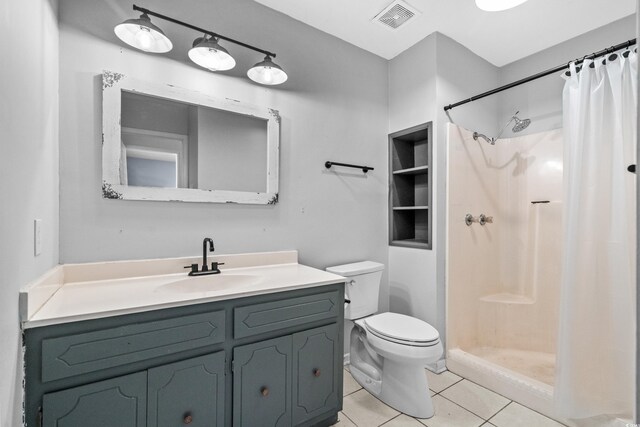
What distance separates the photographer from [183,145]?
1.63 meters

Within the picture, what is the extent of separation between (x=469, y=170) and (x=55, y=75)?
2652 mm

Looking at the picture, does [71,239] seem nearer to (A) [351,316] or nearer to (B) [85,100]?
(B) [85,100]

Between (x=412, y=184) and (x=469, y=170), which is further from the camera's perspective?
(x=412, y=184)

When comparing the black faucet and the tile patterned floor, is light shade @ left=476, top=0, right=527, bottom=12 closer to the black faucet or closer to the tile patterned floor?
the black faucet

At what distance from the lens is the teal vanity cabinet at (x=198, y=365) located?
946 millimetres

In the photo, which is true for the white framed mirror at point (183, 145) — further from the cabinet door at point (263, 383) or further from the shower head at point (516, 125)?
the shower head at point (516, 125)

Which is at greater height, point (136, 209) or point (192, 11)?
point (192, 11)

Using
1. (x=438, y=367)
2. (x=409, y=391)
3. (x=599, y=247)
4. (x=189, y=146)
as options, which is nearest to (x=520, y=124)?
(x=599, y=247)

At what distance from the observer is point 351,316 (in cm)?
199

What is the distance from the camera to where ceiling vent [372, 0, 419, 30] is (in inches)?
74.9

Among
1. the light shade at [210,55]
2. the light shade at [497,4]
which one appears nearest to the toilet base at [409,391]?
the light shade at [210,55]

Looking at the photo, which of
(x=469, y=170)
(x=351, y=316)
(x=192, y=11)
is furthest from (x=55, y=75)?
(x=469, y=170)

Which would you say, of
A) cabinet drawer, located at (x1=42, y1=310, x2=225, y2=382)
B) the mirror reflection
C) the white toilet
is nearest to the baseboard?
the white toilet

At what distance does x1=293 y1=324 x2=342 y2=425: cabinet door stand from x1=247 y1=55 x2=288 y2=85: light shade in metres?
1.48
